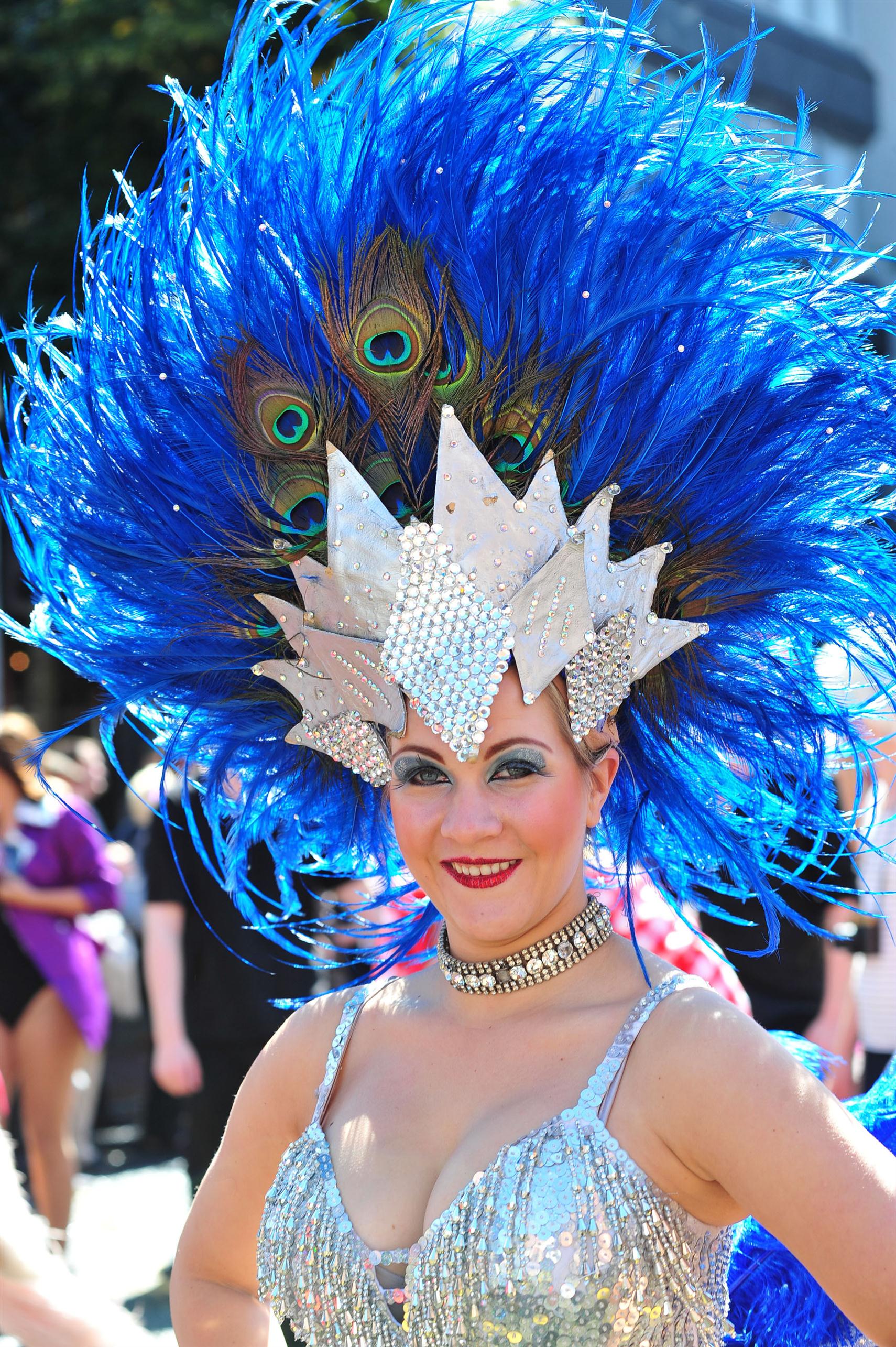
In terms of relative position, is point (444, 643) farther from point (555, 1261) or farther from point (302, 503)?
point (555, 1261)

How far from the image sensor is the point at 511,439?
219 centimetres

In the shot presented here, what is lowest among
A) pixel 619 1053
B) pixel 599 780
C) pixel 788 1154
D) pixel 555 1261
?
pixel 555 1261


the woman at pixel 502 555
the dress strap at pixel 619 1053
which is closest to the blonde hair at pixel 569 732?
the woman at pixel 502 555

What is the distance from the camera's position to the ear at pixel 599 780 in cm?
212

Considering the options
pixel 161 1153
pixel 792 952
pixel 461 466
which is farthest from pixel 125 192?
pixel 161 1153

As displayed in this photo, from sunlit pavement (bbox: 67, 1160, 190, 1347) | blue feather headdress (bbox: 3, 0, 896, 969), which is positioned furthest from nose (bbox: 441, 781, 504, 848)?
sunlit pavement (bbox: 67, 1160, 190, 1347)

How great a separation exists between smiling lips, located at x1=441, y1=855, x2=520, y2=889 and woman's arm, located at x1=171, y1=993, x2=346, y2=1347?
0.46 m

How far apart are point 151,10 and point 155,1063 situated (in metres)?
10.3

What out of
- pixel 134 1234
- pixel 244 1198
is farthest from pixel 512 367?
pixel 134 1234

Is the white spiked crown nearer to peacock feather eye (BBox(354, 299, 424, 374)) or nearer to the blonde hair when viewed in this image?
the blonde hair

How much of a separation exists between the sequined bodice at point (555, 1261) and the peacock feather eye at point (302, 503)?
2.79 feet

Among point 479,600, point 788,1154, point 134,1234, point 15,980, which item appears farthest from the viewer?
point 134,1234

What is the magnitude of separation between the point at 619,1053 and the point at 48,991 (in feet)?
12.8

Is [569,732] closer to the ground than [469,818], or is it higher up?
higher up
